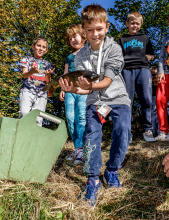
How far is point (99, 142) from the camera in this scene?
80.5 inches

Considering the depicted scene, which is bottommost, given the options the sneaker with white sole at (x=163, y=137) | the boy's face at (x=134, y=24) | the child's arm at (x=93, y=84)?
the sneaker with white sole at (x=163, y=137)

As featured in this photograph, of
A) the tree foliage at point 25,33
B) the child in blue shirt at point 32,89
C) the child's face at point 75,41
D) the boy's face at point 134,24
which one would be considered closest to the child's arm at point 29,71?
the child in blue shirt at point 32,89

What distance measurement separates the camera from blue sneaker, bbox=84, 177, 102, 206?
181cm

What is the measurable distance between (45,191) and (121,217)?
0.74 m

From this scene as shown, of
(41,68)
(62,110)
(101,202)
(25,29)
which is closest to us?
(101,202)

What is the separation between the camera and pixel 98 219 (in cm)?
159

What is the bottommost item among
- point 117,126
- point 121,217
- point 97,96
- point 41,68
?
point 121,217

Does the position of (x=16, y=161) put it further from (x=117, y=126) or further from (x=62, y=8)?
(x=62, y=8)

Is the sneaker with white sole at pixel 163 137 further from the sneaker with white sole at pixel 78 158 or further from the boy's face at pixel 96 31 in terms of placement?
the boy's face at pixel 96 31

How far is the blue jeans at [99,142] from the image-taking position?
6.44 ft

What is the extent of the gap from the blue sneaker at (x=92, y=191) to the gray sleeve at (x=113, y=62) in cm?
102

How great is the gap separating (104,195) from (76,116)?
1.35 metres

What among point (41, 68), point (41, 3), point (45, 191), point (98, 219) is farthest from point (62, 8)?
point (98, 219)

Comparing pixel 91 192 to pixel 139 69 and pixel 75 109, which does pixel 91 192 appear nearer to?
pixel 75 109
